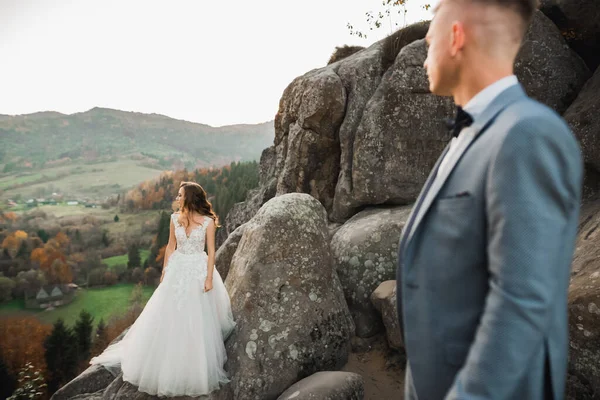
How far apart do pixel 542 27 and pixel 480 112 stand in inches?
330

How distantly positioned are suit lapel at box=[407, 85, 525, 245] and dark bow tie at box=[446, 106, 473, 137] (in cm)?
9

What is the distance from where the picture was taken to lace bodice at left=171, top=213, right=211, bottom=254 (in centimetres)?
609

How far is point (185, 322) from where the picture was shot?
17.9ft

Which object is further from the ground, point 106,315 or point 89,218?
point 89,218

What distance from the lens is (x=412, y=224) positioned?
5.14 feet

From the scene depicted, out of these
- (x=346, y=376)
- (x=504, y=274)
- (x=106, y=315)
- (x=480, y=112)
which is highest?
(x=480, y=112)

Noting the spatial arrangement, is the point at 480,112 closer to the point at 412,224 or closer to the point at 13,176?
the point at 412,224

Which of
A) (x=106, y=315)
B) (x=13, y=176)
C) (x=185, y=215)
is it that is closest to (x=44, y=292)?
(x=106, y=315)

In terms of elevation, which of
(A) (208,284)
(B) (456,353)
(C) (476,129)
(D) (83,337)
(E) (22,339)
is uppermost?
(C) (476,129)

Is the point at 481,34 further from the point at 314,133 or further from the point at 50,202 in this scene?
the point at 50,202

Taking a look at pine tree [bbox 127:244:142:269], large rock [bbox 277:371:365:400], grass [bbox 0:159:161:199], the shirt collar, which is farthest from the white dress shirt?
grass [bbox 0:159:161:199]

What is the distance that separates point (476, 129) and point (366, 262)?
20.0 feet

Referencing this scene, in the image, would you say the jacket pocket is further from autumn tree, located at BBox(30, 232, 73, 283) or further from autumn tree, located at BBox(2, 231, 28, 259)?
autumn tree, located at BBox(2, 231, 28, 259)

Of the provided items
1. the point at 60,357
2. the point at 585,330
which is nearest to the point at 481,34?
the point at 585,330
